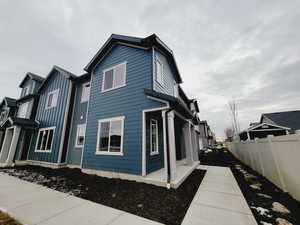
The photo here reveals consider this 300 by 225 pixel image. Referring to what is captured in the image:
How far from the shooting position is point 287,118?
2000cm

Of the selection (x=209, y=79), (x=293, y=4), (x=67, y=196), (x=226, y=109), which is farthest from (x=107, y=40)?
(x=226, y=109)

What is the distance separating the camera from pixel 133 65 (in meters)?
7.10

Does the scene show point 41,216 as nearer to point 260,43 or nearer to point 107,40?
point 107,40


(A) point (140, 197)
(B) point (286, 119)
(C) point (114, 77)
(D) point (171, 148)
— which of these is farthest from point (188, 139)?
(B) point (286, 119)

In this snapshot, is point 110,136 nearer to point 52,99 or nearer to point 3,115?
point 52,99

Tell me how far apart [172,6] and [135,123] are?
8.04 m

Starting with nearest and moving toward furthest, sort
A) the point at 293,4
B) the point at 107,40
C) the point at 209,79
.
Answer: the point at 293,4, the point at 107,40, the point at 209,79

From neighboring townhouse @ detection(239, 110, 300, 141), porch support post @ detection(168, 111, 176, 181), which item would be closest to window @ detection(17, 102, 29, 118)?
porch support post @ detection(168, 111, 176, 181)

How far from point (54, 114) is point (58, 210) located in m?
9.96

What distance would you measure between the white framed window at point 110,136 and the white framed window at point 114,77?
7.42ft

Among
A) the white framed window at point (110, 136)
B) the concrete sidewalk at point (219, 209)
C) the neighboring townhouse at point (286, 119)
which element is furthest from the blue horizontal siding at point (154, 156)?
the neighboring townhouse at point (286, 119)

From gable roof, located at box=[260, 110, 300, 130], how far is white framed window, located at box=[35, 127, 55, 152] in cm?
3189

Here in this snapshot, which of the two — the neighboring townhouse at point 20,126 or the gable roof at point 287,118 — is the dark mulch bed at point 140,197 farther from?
the gable roof at point 287,118

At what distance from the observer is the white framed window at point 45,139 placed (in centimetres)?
1014
